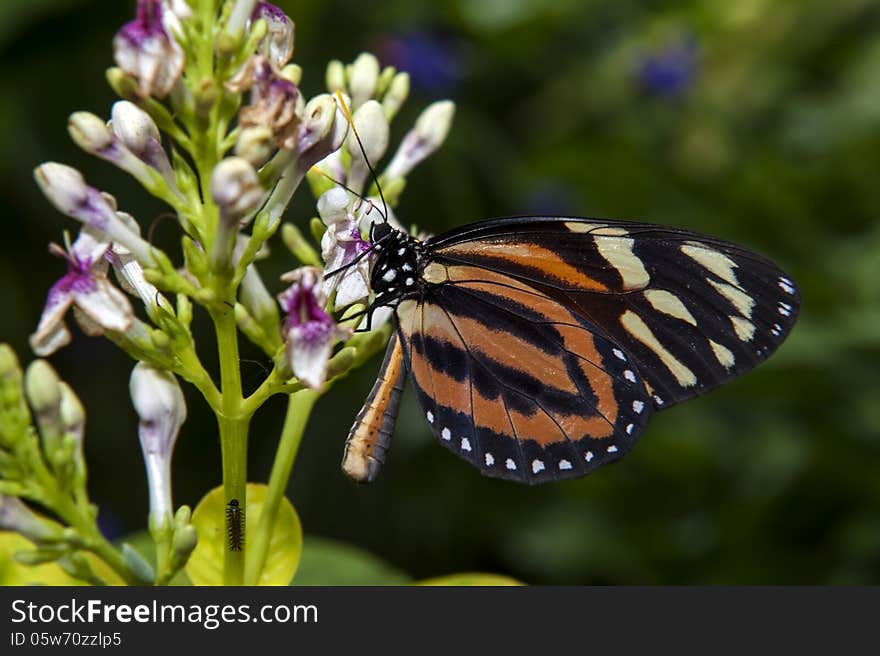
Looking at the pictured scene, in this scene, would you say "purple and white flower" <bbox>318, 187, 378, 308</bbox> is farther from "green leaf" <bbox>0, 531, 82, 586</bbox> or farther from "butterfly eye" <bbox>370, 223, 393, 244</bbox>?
"green leaf" <bbox>0, 531, 82, 586</bbox>

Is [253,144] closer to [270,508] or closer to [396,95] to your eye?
[270,508]

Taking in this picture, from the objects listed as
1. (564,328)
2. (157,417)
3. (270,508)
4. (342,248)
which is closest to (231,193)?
(342,248)

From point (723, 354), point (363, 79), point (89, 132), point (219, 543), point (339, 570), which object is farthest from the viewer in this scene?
point (339, 570)

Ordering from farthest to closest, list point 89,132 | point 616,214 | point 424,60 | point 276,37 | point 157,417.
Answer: point 616,214 → point 424,60 → point 157,417 → point 276,37 → point 89,132

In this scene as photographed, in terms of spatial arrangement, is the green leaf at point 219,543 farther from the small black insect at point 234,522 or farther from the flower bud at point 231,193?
the flower bud at point 231,193

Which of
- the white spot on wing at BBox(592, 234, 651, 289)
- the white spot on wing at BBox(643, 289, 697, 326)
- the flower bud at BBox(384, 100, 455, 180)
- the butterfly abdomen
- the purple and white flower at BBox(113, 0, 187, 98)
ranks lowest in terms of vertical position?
the butterfly abdomen

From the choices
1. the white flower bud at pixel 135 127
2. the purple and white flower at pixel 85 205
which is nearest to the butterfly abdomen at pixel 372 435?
the purple and white flower at pixel 85 205

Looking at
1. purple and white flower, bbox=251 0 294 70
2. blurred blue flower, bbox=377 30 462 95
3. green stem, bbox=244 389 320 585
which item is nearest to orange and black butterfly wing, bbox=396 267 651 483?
green stem, bbox=244 389 320 585
